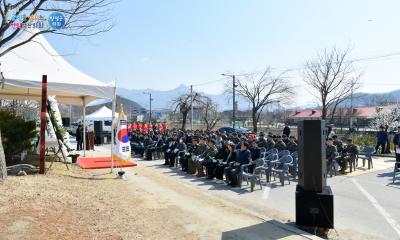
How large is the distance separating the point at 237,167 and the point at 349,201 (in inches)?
142

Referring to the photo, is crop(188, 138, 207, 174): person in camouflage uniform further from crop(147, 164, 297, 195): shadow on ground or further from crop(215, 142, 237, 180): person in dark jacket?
crop(215, 142, 237, 180): person in dark jacket

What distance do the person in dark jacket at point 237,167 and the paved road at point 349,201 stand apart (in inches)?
12.9

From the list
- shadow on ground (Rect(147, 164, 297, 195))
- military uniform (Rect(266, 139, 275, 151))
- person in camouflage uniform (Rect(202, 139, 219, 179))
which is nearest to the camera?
shadow on ground (Rect(147, 164, 297, 195))

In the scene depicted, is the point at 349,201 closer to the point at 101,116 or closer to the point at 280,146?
the point at 280,146

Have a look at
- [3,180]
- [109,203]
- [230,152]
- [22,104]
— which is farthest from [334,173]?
[22,104]

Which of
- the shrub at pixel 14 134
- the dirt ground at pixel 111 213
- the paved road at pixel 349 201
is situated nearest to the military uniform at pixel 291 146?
the paved road at pixel 349 201

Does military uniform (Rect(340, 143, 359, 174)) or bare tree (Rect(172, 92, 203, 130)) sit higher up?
bare tree (Rect(172, 92, 203, 130))

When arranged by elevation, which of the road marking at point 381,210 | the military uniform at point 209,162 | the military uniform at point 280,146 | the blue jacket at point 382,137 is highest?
the blue jacket at point 382,137

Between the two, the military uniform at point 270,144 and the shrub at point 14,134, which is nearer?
the shrub at point 14,134

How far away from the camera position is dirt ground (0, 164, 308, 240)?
256 inches

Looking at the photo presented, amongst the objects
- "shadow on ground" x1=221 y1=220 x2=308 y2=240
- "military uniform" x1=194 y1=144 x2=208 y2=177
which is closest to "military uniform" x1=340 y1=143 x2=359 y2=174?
"military uniform" x1=194 y1=144 x2=208 y2=177

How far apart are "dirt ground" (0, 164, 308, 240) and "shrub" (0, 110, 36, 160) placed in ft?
9.96

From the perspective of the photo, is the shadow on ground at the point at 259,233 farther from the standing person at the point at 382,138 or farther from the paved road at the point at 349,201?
the standing person at the point at 382,138

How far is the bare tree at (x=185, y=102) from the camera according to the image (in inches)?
1740
